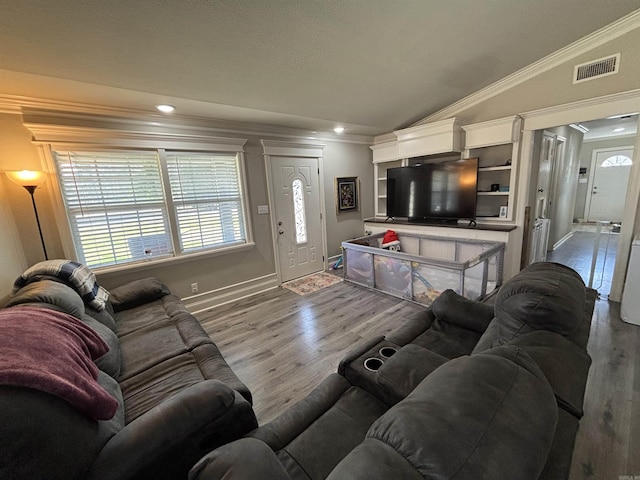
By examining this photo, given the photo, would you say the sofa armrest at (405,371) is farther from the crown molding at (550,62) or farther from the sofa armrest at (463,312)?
the crown molding at (550,62)

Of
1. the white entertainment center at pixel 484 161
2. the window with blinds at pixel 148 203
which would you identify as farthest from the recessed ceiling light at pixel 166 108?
the white entertainment center at pixel 484 161

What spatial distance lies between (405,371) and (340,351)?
A: 1397mm

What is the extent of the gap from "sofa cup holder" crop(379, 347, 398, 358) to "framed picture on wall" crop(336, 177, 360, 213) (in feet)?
11.6

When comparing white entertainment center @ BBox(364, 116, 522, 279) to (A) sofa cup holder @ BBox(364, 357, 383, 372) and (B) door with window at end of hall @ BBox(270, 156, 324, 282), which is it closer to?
(B) door with window at end of hall @ BBox(270, 156, 324, 282)

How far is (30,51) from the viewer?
1.76m

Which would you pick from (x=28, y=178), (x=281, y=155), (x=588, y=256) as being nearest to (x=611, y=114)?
(x=588, y=256)

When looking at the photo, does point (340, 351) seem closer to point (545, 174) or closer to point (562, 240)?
point (545, 174)

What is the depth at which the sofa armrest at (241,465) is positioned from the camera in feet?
2.60

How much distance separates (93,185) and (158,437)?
271 centimetres

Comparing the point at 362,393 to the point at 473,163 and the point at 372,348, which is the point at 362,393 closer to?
the point at 372,348

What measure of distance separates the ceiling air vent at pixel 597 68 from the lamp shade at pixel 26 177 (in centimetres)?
541

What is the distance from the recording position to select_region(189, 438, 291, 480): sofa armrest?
792mm

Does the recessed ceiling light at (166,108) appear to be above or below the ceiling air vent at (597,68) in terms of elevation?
below

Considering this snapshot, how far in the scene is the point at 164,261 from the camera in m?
3.18
